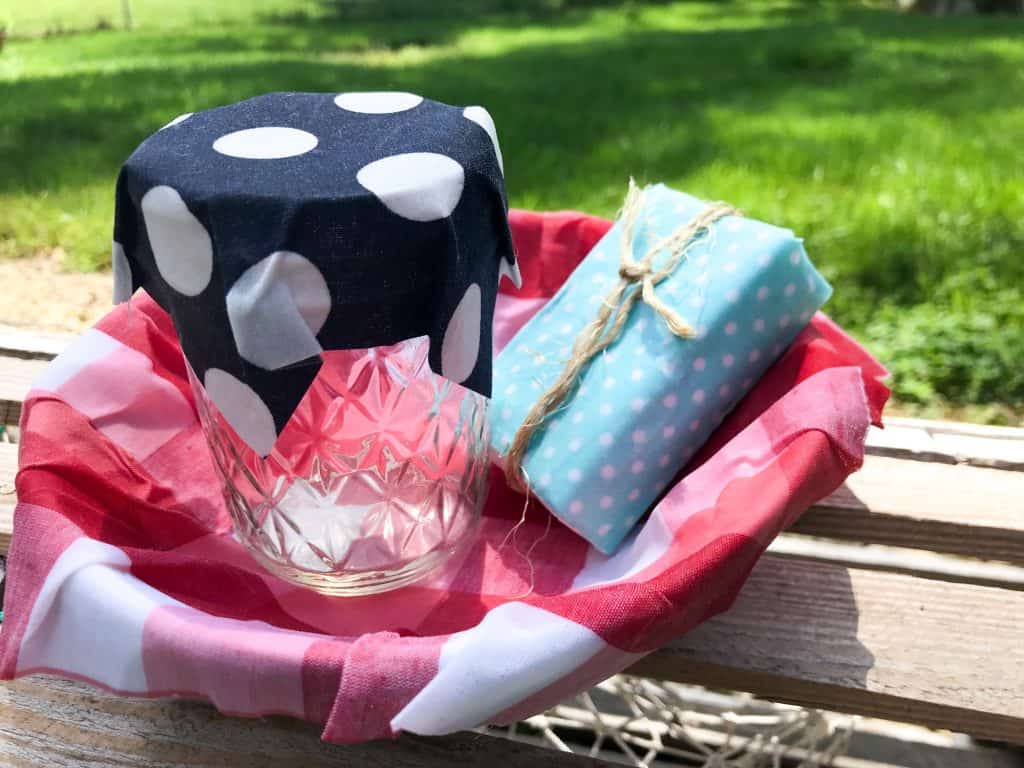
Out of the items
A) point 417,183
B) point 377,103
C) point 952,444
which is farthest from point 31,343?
point 952,444

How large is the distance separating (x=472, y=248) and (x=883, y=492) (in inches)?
18.5

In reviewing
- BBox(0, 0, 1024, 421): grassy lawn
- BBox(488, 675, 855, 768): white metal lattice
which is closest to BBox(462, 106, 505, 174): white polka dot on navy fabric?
BBox(488, 675, 855, 768): white metal lattice

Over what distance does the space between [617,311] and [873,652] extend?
1.18 feet

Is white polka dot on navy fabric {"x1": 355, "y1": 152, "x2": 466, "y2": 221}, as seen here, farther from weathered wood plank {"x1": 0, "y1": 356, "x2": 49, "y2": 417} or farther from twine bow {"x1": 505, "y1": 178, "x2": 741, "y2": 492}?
weathered wood plank {"x1": 0, "y1": 356, "x2": 49, "y2": 417}

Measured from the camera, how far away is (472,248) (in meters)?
0.66

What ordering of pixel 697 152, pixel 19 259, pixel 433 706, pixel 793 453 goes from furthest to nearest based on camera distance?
1. pixel 697 152
2. pixel 19 259
3. pixel 793 453
4. pixel 433 706

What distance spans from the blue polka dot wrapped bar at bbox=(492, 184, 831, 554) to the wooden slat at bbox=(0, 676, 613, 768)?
21 cm

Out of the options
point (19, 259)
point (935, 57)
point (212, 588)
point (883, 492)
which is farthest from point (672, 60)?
point (212, 588)

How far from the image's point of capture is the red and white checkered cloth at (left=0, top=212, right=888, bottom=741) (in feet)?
1.90

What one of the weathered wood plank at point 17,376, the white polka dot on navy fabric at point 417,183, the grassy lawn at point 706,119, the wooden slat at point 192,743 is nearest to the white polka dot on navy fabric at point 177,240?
the white polka dot on navy fabric at point 417,183

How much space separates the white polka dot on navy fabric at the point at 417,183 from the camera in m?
0.60

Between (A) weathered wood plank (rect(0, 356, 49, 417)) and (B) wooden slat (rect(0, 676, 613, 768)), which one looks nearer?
(B) wooden slat (rect(0, 676, 613, 768))

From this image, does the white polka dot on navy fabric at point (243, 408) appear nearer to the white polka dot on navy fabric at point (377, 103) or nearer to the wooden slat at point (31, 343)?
the white polka dot on navy fabric at point (377, 103)

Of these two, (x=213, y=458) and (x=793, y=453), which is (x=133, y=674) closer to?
(x=213, y=458)
